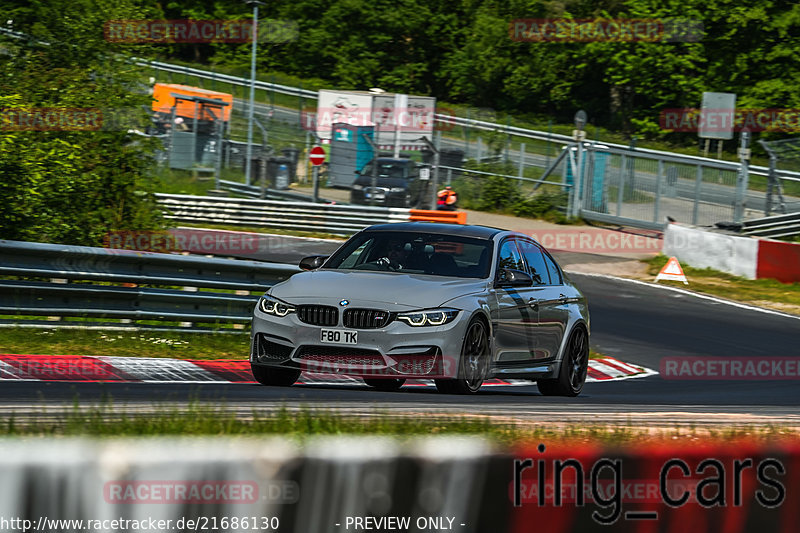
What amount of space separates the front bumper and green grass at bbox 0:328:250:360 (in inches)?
136

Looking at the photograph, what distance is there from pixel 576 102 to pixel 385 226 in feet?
166

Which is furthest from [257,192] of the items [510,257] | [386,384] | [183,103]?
[510,257]

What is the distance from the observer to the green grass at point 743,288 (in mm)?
22578

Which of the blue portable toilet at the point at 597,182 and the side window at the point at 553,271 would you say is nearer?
the side window at the point at 553,271

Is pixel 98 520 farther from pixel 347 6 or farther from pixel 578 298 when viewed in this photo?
pixel 347 6

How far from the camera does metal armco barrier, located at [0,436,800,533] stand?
317 centimetres

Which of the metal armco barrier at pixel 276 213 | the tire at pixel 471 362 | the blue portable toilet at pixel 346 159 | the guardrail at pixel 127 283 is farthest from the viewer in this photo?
the blue portable toilet at pixel 346 159

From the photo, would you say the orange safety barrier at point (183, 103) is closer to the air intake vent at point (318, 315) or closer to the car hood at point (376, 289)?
the car hood at point (376, 289)

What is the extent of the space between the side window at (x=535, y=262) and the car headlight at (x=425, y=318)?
187cm

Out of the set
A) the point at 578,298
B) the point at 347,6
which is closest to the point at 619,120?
the point at 347,6

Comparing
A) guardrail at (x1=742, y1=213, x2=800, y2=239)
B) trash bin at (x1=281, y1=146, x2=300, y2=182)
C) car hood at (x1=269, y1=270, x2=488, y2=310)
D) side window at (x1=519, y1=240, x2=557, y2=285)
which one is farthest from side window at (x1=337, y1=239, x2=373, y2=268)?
trash bin at (x1=281, y1=146, x2=300, y2=182)

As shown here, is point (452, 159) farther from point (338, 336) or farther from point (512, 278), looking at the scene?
point (338, 336)

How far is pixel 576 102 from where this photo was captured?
59.6 m

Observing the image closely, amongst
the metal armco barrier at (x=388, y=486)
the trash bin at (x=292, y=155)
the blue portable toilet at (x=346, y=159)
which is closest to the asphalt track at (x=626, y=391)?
the metal armco barrier at (x=388, y=486)
